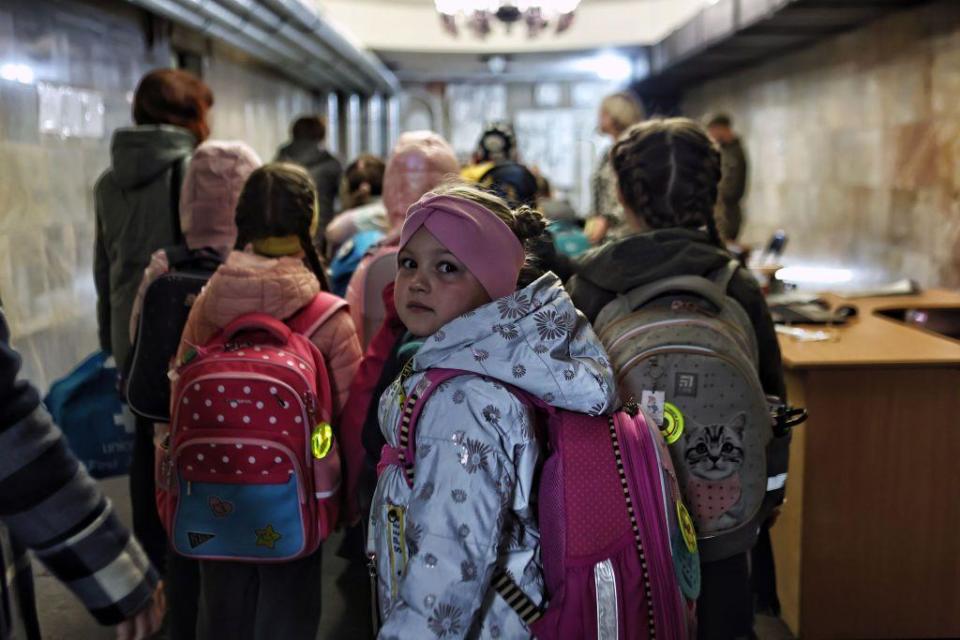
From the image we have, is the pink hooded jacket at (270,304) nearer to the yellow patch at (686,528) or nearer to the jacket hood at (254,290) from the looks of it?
the jacket hood at (254,290)

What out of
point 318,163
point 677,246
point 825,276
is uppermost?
point 318,163

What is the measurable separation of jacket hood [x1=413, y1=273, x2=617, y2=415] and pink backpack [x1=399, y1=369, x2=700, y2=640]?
0.03 metres

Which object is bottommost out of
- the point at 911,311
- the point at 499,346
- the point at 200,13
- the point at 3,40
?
the point at 911,311

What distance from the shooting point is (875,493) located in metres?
3.14

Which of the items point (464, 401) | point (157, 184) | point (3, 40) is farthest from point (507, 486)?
point (3, 40)

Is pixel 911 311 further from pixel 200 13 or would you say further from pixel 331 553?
pixel 200 13

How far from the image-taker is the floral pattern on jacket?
1367 millimetres

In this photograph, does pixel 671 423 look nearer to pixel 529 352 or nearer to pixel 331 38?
pixel 529 352

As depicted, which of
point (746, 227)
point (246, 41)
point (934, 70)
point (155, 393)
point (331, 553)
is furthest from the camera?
point (746, 227)

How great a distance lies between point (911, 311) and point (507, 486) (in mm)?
3830

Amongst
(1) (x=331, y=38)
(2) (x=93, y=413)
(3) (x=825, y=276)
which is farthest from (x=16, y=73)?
(3) (x=825, y=276)

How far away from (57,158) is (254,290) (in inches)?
124

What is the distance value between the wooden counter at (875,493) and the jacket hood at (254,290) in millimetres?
1623

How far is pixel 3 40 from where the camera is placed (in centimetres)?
422
